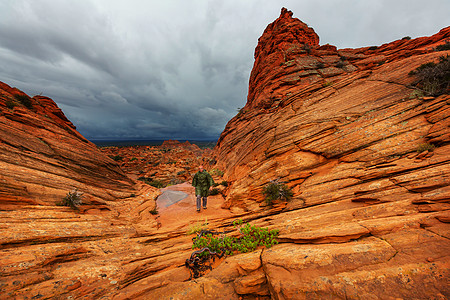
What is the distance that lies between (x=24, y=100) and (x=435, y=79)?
93.7ft

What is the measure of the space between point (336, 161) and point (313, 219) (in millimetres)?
4622

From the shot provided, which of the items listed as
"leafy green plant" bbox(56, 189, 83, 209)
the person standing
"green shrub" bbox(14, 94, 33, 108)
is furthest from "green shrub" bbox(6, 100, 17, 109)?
the person standing

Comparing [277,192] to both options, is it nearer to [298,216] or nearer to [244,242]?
[298,216]

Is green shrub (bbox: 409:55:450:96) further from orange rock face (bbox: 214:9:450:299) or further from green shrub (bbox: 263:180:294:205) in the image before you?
green shrub (bbox: 263:180:294:205)

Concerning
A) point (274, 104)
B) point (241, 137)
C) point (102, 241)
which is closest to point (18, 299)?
point (102, 241)

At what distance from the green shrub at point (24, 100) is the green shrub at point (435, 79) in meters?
28.1

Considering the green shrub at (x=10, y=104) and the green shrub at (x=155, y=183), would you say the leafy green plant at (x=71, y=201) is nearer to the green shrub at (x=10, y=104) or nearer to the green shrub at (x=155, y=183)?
the green shrub at (x=10, y=104)

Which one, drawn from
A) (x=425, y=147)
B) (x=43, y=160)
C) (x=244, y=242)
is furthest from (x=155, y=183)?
(x=425, y=147)

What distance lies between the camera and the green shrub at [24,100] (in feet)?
42.2

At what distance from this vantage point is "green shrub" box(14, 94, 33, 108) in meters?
12.9

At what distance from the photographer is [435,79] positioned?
793 cm

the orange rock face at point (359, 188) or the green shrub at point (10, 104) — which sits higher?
the green shrub at point (10, 104)

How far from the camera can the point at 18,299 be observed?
3.36 metres

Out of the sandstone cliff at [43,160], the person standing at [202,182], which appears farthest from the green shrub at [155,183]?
the person standing at [202,182]
